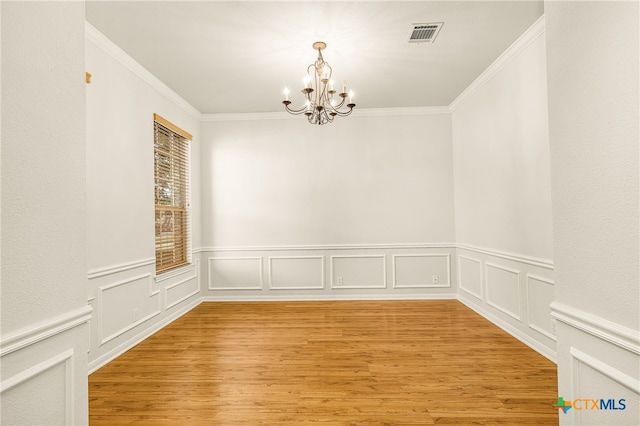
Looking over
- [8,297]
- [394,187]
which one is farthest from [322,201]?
[8,297]

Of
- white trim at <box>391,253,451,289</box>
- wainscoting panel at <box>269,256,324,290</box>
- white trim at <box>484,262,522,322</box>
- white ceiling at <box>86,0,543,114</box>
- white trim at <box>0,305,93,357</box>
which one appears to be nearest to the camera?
white trim at <box>0,305,93,357</box>

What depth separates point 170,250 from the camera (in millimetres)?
4613

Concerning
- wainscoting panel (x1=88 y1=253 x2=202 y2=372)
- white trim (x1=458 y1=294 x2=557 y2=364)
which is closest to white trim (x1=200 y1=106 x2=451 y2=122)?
wainscoting panel (x1=88 y1=253 x2=202 y2=372)

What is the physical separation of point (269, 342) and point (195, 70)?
10.2 ft

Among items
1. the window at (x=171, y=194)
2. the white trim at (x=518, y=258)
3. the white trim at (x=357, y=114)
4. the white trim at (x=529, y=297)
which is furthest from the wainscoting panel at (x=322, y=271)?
the white trim at (x=357, y=114)

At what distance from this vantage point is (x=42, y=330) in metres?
1.20

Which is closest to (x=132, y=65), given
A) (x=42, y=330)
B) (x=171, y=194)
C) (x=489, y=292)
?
(x=171, y=194)

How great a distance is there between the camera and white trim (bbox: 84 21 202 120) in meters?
3.00

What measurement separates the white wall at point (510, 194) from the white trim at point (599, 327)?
1.82 metres

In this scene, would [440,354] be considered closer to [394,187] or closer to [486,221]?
[486,221]

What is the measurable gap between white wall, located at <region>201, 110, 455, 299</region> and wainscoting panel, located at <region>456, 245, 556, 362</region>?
805 millimetres

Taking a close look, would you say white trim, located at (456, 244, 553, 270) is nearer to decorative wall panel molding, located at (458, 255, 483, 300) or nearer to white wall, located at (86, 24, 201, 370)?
decorative wall panel molding, located at (458, 255, 483, 300)

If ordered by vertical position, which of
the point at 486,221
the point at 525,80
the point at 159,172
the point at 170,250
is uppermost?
the point at 525,80

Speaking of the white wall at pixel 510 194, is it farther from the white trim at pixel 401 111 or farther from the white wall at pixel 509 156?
the white trim at pixel 401 111
